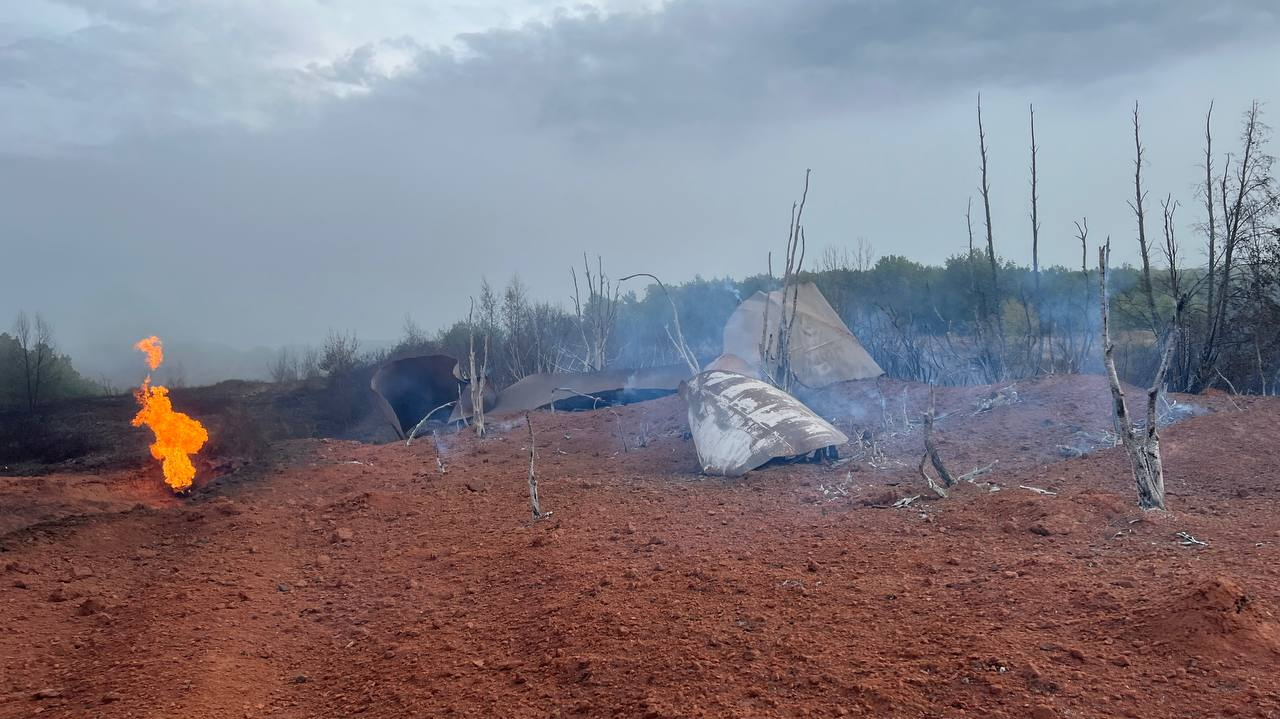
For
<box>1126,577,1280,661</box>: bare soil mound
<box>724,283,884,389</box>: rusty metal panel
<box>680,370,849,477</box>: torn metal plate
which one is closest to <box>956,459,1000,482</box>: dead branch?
<box>680,370,849,477</box>: torn metal plate

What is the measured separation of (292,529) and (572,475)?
3.15 meters

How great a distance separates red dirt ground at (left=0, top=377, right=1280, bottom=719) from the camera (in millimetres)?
2977

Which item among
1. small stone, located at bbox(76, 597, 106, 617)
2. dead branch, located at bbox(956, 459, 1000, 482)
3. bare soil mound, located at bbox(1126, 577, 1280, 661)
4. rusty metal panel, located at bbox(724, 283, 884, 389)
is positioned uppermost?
rusty metal panel, located at bbox(724, 283, 884, 389)

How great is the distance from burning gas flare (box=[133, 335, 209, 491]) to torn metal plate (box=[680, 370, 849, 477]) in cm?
601

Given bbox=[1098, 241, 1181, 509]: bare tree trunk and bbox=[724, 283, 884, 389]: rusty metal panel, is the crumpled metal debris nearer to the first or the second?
bbox=[724, 283, 884, 389]: rusty metal panel

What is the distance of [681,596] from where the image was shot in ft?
13.6

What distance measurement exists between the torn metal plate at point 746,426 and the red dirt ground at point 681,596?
247 millimetres

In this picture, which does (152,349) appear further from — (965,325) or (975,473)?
(965,325)

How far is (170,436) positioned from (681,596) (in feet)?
26.8

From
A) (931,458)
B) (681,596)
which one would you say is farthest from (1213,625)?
(931,458)

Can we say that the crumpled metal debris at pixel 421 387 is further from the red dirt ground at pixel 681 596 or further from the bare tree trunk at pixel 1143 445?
the bare tree trunk at pixel 1143 445

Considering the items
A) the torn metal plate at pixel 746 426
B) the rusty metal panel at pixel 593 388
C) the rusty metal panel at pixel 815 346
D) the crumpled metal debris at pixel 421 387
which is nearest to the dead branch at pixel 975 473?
the torn metal plate at pixel 746 426

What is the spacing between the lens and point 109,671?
3.86 meters

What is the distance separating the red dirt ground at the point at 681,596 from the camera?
9.77 ft
